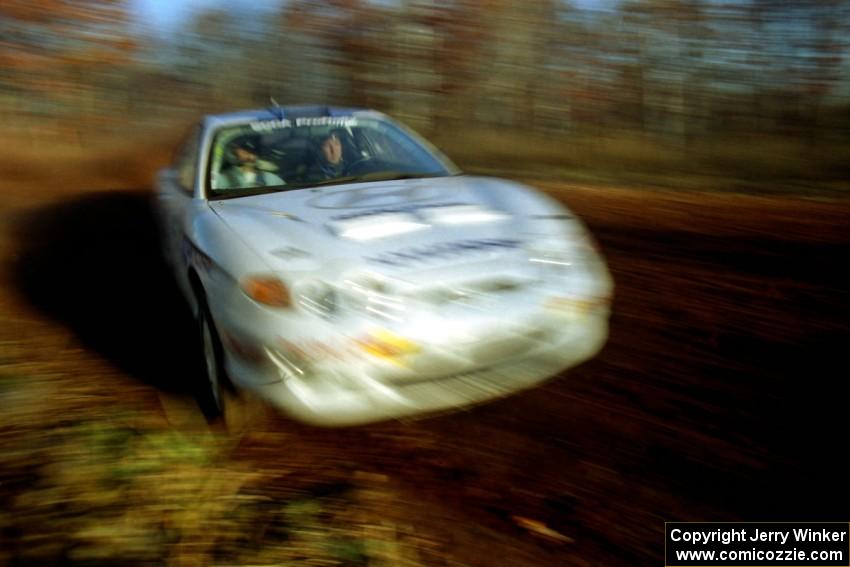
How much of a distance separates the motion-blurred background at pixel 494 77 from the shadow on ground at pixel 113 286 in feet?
15.2

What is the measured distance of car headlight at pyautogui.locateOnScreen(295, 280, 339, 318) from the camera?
3.09 metres

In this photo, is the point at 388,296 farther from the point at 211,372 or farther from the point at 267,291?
the point at 211,372

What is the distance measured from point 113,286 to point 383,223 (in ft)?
14.3

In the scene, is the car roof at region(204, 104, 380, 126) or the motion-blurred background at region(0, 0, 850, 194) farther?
the motion-blurred background at region(0, 0, 850, 194)

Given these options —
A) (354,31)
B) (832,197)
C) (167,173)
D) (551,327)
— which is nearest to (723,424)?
(551,327)

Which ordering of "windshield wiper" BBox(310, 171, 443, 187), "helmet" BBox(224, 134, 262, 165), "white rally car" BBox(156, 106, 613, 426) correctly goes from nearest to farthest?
"white rally car" BBox(156, 106, 613, 426) → "windshield wiper" BBox(310, 171, 443, 187) → "helmet" BBox(224, 134, 262, 165)

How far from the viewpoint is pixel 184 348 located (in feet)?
17.0

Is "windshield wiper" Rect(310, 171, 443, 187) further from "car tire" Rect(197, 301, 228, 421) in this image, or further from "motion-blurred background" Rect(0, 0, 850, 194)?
"motion-blurred background" Rect(0, 0, 850, 194)

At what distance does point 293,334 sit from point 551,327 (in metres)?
1.10

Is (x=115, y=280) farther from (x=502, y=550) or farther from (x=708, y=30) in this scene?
(x=708, y=30)

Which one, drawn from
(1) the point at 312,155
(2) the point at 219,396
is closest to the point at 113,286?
(1) the point at 312,155

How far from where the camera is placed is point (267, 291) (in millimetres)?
3137

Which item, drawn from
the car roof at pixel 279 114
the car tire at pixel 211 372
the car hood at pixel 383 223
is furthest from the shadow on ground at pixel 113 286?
the car roof at pixel 279 114

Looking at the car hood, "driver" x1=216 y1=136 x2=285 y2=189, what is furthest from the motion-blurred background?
the car hood
